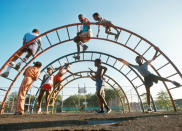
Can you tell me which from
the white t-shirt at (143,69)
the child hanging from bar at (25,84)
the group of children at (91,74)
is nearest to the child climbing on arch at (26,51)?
the group of children at (91,74)

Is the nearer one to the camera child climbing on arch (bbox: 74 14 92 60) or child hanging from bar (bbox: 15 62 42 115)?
A: child hanging from bar (bbox: 15 62 42 115)

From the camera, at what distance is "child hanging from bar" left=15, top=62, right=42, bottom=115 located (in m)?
4.16

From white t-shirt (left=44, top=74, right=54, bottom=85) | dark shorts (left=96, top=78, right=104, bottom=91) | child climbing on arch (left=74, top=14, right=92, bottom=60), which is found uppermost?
child climbing on arch (left=74, top=14, right=92, bottom=60)

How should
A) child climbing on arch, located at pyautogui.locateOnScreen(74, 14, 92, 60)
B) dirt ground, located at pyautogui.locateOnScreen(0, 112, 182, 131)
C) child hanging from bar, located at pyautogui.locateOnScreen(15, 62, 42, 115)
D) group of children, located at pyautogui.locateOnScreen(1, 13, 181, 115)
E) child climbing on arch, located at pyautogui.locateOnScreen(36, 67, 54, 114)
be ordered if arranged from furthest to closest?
child climbing on arch, located at pyautogui.locateOnScreen(36, 67, 54, 114) → child climbing on arch, located at pyautogui.locateOnScreen(74, 14, 92, 60) → group of children, located at pyautogui.locateOnScreen(1, 13, 181, 115) → child hanging from bar, located at pyautogui.locateOnScreen(15, 62, 42, 115) → dirt ground, located at pyautogui.locateOnScreen(0, 112, 182, 131)

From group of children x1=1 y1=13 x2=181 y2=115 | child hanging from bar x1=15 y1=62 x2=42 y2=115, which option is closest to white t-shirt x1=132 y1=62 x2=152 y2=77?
group of children x1=1 y1=13 x2=181 y2=115

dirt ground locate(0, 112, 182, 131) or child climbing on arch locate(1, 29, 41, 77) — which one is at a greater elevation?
child climbing on arch locate(1, 29, 41, 77)

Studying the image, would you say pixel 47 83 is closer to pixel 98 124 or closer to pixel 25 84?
pixel 25 84

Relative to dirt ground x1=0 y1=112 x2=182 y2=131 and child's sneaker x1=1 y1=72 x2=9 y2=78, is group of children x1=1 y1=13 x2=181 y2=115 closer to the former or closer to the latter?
child's sneaker x1=1 y1=72 x2=9 y2=78

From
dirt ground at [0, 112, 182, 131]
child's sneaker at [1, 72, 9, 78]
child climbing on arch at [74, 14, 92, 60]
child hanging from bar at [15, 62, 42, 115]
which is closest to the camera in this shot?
dirt ground at [0, 112, 182, 131]

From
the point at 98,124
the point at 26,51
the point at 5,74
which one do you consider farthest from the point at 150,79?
the point at 5,74

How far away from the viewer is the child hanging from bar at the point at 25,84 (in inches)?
164

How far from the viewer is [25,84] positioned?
433 centimetres

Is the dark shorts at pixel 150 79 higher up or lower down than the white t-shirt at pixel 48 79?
lower down

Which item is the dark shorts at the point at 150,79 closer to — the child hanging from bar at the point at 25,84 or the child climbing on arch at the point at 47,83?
the child hanging from bar at the point at 25,84
